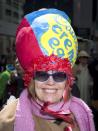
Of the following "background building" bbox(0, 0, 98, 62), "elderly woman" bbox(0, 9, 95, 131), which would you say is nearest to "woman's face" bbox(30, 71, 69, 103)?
"elderly woman" bbox(0, 9, 95, 131)

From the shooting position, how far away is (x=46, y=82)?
3.03 m

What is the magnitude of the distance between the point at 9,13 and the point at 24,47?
2028cm

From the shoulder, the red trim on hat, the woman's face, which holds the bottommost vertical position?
the shoulder

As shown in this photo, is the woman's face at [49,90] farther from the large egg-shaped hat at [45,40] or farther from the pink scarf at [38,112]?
the large egg-shaped hat at [45,40]

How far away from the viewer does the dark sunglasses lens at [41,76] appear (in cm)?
303

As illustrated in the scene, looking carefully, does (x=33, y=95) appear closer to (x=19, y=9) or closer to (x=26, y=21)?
(x=26, y=21)

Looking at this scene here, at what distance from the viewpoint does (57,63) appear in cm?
307

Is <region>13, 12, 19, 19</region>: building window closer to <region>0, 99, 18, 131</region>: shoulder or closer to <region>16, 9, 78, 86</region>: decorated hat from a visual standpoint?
<region>16, 9, 78, 86</region>: decorated hat

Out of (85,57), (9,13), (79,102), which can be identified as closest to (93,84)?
(85,57)

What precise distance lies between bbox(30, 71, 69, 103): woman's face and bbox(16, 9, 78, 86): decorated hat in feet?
0.29

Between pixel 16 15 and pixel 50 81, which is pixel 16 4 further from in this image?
pixel 50 81

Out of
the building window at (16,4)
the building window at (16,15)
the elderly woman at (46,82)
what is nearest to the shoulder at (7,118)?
the elderly woman at (46,82)

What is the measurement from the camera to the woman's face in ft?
9.95

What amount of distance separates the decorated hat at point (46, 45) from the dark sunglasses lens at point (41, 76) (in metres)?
0.03
